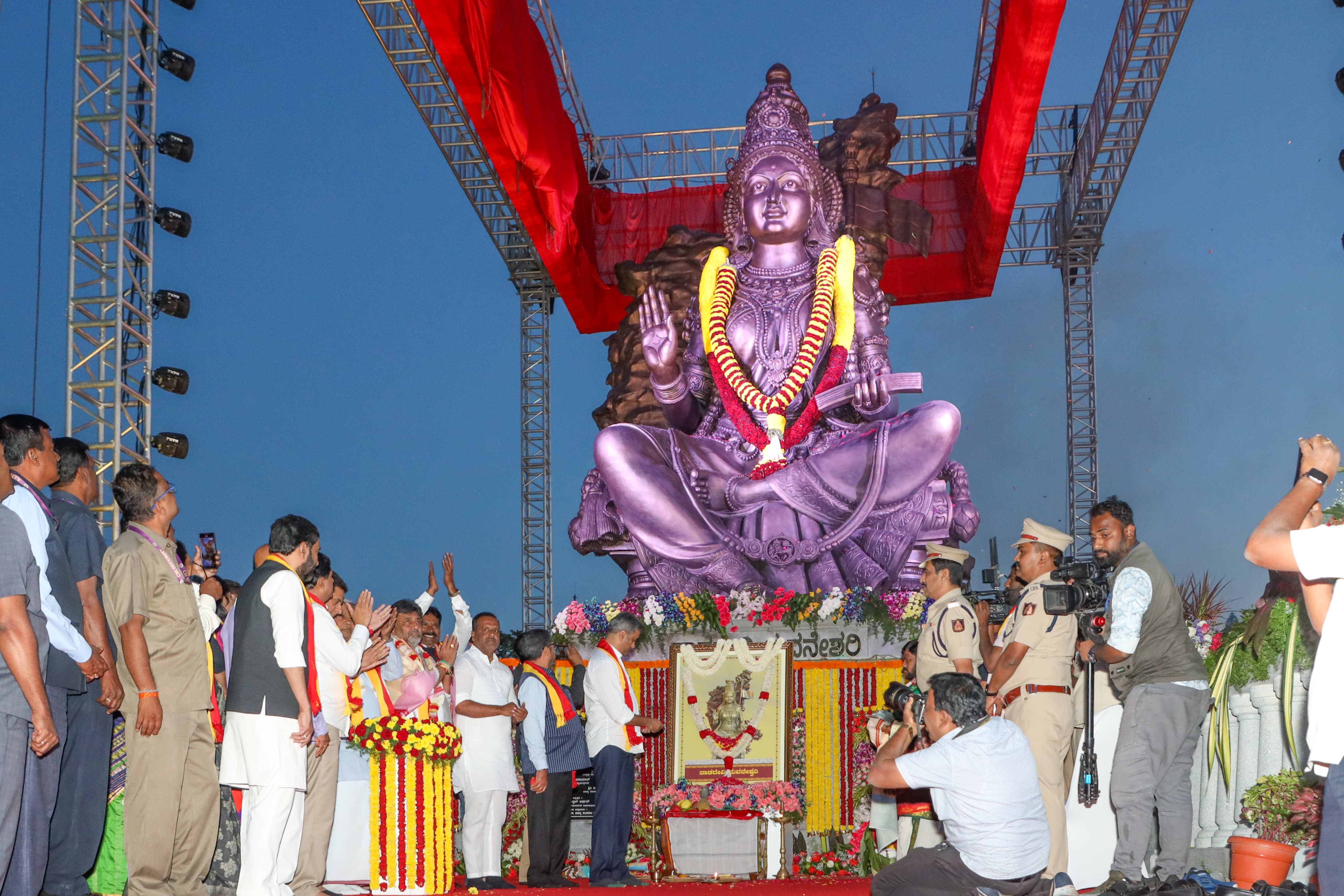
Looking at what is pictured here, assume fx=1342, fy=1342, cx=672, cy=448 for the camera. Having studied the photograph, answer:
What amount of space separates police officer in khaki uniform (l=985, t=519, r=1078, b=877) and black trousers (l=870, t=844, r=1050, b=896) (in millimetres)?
755

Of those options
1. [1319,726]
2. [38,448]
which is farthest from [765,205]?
[1319,726]

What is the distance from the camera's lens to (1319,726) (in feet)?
9.32

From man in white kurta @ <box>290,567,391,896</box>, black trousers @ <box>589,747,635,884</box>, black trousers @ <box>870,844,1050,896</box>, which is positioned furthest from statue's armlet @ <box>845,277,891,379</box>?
black trousers @ <box>870,844,1050,896</box>

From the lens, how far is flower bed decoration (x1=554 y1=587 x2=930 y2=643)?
8.48 m

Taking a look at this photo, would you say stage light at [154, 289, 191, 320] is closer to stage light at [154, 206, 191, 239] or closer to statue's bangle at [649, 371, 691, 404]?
stage light at [154, 206, 191, 239]

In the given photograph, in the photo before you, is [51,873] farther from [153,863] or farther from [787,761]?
[787,761]

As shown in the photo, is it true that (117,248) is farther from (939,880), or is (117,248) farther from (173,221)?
(939,880)

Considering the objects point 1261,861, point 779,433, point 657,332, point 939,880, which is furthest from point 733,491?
point 939,880

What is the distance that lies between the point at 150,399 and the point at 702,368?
4515 mm

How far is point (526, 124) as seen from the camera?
10.6 m

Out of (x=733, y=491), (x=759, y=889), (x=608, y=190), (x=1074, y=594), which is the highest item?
(x=608, y=190)

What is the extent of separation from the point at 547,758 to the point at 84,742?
2.49 metres

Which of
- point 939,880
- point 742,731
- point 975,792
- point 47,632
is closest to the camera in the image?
point 47,632

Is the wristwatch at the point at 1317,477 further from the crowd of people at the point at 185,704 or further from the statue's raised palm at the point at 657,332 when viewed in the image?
the statue's raised palm at the point at 657,332
